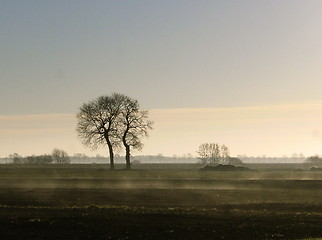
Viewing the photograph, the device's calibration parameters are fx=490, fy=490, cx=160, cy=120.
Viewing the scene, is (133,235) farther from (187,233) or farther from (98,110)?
(98,110)

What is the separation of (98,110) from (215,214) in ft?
214

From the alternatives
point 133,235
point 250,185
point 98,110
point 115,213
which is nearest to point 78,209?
point 115,213

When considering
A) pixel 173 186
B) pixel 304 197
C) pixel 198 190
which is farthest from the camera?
pixel 173 186

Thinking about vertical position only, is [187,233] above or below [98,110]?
below

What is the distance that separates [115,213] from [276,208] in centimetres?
1185

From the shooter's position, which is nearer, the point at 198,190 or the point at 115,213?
the point at 115,213

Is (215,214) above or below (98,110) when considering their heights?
below

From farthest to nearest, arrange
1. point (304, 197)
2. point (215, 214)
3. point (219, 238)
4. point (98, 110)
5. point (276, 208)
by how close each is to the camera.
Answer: point (98, 110) → point (304, 197) → point (276, 208) → point (215, 214) → point (219, 238)

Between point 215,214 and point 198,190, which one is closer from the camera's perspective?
point 215,214

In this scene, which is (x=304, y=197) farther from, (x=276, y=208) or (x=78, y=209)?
(x=78, y=209)

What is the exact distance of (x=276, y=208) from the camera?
116 feet

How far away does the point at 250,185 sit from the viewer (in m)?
54.2

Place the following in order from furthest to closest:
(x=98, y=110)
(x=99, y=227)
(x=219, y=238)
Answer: (x=98, y=110)
(x=99, y=227)
(x=219, y=238)

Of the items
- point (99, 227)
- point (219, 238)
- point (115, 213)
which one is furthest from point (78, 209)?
→ point (219, 238)
